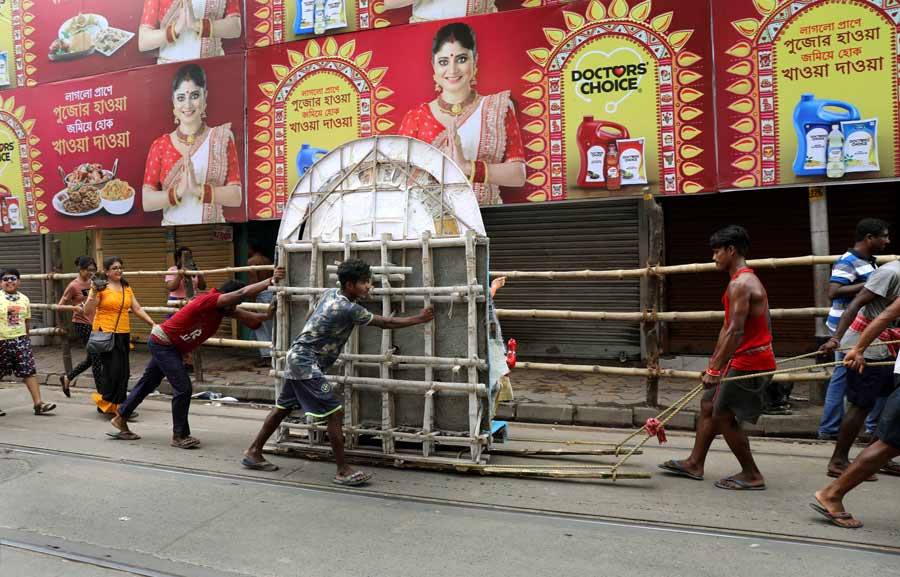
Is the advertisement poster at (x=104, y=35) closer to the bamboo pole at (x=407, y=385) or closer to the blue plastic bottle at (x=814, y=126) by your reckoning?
the bamboo pole at (x=407, y=385)

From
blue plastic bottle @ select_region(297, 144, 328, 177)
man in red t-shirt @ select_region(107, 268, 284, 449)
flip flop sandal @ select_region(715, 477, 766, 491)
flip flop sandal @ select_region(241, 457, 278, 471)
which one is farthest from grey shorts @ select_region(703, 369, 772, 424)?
blue plastic bottle @ select_region(297, 144, 328, 177)

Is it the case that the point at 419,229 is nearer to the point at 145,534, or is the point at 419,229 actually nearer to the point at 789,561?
the point at 145,534

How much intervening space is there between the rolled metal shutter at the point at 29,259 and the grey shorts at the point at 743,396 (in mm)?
13492

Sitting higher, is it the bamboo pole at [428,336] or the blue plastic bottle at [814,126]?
the blue plastic bottle at [814,126]

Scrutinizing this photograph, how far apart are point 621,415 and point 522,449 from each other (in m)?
1.77

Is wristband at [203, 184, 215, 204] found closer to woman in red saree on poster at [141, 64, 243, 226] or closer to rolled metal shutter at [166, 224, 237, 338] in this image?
woman in red saree on poster at [141, 64, 243, 226]

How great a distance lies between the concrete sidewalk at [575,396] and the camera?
654cm

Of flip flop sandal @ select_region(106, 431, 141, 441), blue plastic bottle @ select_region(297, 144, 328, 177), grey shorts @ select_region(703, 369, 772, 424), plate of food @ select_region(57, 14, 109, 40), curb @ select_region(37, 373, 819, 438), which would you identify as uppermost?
plate of food @ select_region(57, 14, 109, 40)

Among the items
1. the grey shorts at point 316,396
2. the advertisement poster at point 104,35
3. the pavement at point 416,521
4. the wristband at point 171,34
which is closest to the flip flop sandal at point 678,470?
the pavement at point 416,521

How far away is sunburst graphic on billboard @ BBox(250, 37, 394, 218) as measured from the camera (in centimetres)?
928

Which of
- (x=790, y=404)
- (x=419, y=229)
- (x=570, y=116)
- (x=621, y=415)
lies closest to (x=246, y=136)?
(x=570, y=116)

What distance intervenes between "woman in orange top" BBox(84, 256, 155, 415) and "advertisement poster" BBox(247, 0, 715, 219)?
9.10 feet

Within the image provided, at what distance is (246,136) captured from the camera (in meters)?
10.1

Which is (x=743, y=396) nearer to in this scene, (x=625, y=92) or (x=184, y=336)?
(x=625, y=92)
